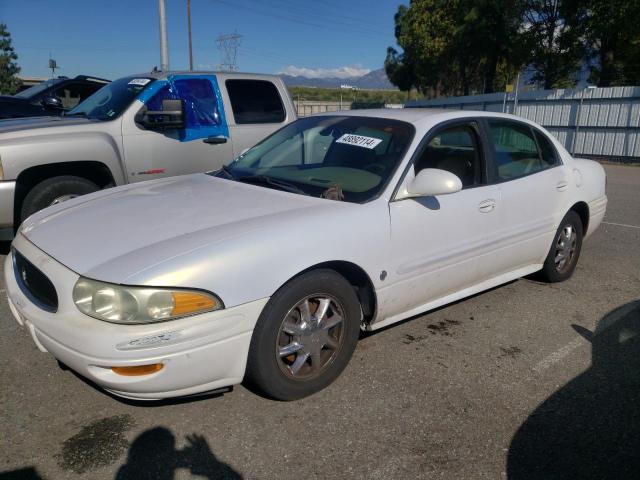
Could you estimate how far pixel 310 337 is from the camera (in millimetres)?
2889

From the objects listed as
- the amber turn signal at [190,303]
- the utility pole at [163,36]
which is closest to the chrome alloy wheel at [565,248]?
the amber turn signal at [190,303]

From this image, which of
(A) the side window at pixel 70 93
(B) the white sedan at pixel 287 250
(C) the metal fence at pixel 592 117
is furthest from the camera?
(C) the metal fence at pixel 592 117

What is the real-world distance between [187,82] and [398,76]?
44.4m

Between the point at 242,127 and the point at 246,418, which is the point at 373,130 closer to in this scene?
the point at 246,418

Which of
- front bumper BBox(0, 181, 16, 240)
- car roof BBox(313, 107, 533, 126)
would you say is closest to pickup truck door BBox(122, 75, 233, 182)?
front bumper BBox(0, 181, 16, 240)

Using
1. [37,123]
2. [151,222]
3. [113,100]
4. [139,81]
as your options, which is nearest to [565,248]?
[151,222]

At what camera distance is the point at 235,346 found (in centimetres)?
255

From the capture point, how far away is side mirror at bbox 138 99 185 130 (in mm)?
5449

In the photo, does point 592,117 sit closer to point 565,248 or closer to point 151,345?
point 565,248

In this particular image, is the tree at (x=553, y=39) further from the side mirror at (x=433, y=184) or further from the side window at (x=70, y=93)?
the side mirror at (x=433, y=184)

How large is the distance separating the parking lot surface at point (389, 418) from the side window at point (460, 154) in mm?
1092

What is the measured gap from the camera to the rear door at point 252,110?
245 inches

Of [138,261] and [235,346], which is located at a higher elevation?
[138,261]

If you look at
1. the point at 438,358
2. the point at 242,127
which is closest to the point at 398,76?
the point at 242,127
